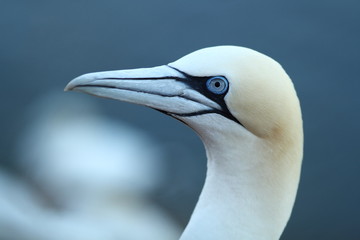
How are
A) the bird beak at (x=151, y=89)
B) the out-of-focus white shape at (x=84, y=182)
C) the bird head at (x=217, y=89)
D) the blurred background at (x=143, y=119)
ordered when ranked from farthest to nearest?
1. the blurred background at (x=143, y=119)
2. the out-of-focus white shape at (x=84, y=182)
3. the bird beak at (x=151, y=89)
4. the bird head at (x=217, y=89)

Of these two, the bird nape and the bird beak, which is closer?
the bird nape

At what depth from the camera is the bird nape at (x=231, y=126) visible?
295 centimetres

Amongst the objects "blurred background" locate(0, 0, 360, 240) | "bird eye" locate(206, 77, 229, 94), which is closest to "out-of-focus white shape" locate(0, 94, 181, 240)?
"blurred background" locate(0, 0, 360, 240)

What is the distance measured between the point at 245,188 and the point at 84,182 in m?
2.93

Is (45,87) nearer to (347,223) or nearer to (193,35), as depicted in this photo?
(193,35)

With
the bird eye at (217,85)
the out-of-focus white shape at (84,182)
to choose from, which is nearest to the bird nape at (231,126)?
the bird eye at (217,85)

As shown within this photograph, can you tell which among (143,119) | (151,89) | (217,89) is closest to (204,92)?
(217,89)

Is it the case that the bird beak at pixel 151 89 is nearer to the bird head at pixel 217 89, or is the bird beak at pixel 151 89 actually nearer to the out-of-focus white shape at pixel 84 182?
the bird head at pixel 217 89

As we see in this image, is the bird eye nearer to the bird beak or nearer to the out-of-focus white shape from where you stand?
the bird beak

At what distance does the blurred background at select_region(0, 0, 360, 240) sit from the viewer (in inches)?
234

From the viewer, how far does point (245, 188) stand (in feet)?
10.0

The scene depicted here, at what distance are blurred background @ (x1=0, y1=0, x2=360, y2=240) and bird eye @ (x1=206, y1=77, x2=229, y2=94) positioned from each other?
2868mm

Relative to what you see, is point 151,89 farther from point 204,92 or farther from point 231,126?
point 231,126

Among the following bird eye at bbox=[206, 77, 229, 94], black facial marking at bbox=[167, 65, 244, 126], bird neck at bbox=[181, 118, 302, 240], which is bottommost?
bird neck at bbox=[181, 118, 302, 240]
